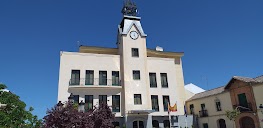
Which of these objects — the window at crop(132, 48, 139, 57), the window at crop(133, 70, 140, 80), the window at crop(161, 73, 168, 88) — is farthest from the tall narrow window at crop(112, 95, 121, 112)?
the window at crop(161, 73, 168, 88)

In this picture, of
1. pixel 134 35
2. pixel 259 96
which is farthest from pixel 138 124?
pixel 259 96

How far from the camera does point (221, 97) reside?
1326 inches

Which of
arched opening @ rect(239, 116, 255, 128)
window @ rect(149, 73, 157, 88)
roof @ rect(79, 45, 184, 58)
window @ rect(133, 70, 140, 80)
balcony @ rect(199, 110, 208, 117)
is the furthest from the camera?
balcony @ rect(199, 110, 208, 117)

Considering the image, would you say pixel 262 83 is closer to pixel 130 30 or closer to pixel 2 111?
pixel 130 30

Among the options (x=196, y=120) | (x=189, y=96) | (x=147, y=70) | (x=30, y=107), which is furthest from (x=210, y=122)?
(x=30, y=107)

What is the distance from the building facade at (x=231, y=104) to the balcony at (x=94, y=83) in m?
15.2

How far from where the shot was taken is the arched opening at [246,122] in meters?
29.6

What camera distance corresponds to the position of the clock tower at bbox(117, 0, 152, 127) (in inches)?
1143

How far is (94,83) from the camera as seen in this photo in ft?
94.9

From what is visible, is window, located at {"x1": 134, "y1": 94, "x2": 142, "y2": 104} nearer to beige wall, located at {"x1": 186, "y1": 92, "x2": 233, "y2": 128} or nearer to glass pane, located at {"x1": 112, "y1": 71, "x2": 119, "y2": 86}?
glass pane, located at {"x1": 112, "y1": 71, "x2": 119, "y2": 86}

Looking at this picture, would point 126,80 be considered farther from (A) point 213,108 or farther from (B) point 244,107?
(B) point 244,107

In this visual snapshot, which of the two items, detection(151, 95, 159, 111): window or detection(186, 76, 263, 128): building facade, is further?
detection(151, 95, 159, 111): window

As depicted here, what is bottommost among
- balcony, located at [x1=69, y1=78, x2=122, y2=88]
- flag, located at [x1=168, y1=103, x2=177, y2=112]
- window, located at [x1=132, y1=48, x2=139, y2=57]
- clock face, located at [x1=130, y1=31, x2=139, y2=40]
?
flag, located at [x1=168, y1=103, x2=177, y2=112]

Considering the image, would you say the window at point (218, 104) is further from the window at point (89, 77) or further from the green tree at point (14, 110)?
the green tree at point (14, 110)
